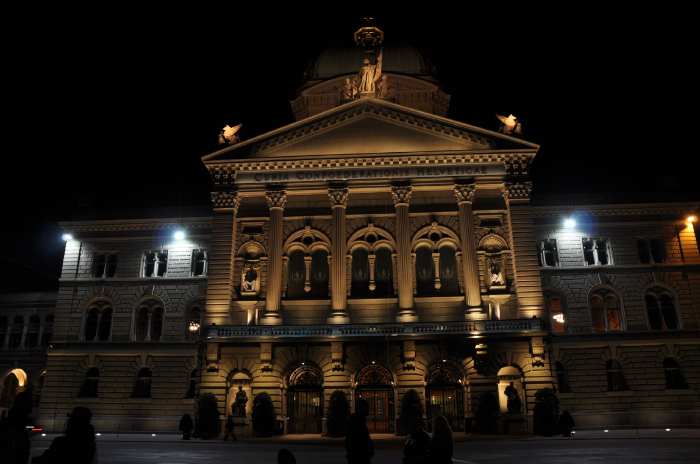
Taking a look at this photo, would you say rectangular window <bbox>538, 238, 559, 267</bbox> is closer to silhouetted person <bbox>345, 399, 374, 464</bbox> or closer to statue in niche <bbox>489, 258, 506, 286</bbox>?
statue in niche <bbox>489, 258, 506, 286</bbox>

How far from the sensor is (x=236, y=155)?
38.8 metres

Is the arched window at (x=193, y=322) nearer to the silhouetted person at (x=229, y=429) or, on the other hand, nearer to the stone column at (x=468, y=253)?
the silhouetted person at (x=229, y=429)

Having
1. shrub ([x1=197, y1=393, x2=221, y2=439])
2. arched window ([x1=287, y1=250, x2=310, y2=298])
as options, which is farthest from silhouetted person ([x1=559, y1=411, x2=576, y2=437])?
shrub ([x1=197, y1=393, x2=221, y2=439])

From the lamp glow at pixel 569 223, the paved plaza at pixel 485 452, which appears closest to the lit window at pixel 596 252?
the lamp glow at pixel 569 223

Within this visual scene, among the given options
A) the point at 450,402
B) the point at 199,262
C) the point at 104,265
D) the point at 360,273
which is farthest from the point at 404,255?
the point at 104,265

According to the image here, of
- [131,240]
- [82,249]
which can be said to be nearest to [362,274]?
[131,240]

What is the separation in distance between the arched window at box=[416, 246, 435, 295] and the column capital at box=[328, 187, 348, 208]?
6015 mm

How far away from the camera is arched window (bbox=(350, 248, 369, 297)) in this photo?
121 feet

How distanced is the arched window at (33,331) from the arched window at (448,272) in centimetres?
3372

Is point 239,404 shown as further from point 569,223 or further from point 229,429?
point 569,223

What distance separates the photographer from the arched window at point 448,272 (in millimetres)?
36750

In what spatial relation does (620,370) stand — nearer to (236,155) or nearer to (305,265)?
(305,265)

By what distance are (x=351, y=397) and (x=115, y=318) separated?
2041 centimetres

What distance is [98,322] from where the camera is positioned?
1688 inches
